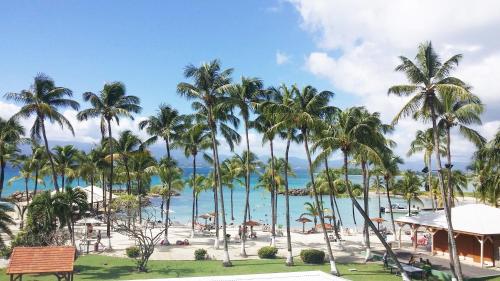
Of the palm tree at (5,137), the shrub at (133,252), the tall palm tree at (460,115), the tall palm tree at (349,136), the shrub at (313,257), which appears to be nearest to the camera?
the tall palm tree at (460,115)

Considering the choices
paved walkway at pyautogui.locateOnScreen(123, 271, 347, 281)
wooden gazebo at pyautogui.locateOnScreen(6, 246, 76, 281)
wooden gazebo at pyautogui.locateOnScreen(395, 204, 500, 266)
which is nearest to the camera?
wooden gazebo at pyautogui.locateOnScreen(6, 246, 76, 281)

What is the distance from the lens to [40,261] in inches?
738

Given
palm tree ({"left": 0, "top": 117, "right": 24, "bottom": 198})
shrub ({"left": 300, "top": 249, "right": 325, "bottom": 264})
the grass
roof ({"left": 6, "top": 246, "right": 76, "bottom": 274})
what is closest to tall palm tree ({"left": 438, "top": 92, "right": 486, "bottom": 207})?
the grass

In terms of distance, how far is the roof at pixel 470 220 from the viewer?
27.2m

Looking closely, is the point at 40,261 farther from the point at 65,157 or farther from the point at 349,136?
the point at 65,157

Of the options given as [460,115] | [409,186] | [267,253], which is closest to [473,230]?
[460,115]

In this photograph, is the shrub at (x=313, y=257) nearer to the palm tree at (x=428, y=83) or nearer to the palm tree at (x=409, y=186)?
the palm tree at (x=428, y=83)

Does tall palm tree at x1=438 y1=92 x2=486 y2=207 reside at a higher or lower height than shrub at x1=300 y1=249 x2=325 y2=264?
higher

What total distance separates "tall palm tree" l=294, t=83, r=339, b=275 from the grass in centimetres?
249

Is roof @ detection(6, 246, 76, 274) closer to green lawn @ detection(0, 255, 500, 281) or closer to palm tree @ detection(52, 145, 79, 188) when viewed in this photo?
green lawn @ detection(0, 255, 500, 281)

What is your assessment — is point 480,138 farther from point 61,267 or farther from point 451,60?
point 61,267

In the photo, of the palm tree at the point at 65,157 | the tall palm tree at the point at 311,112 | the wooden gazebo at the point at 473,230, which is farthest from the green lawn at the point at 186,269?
the palm tree at the point at 65,157

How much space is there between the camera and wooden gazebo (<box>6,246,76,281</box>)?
18.2 m

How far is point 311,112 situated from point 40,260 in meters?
17.6
